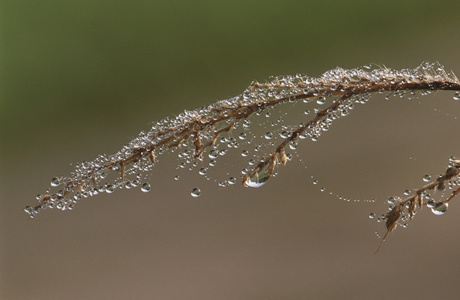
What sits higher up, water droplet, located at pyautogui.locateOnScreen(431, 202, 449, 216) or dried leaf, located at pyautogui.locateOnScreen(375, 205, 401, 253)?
water droplet, located at pyautogui.locateOnScreen(431, 202, 449, 216)

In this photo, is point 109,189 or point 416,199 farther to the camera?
point 109,189

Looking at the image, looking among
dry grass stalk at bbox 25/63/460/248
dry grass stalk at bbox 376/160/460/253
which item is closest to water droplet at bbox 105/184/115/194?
dry grass stalk at bbox 25/63/460/248

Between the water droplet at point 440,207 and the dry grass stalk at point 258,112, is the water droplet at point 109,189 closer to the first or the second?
the dry grass stalk at point 258,112

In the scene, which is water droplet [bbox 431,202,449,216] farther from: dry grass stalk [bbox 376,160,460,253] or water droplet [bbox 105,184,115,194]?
water droplet [bbox 105,184,115,194]

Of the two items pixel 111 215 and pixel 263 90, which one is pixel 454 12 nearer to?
pixel 111 215

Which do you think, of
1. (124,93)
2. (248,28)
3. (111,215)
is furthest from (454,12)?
(111,215)

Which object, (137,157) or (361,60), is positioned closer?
(137,157)

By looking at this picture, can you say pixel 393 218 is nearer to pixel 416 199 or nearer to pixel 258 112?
pixel 416 199

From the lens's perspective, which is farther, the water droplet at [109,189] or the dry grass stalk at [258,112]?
the water droplet at [109,189]

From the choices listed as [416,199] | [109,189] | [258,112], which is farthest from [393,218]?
[109,189]

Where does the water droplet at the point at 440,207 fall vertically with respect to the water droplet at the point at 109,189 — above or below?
below

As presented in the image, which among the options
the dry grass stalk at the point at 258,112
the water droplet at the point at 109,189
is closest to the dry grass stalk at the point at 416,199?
the dry grass stalk at the point at 258,112
